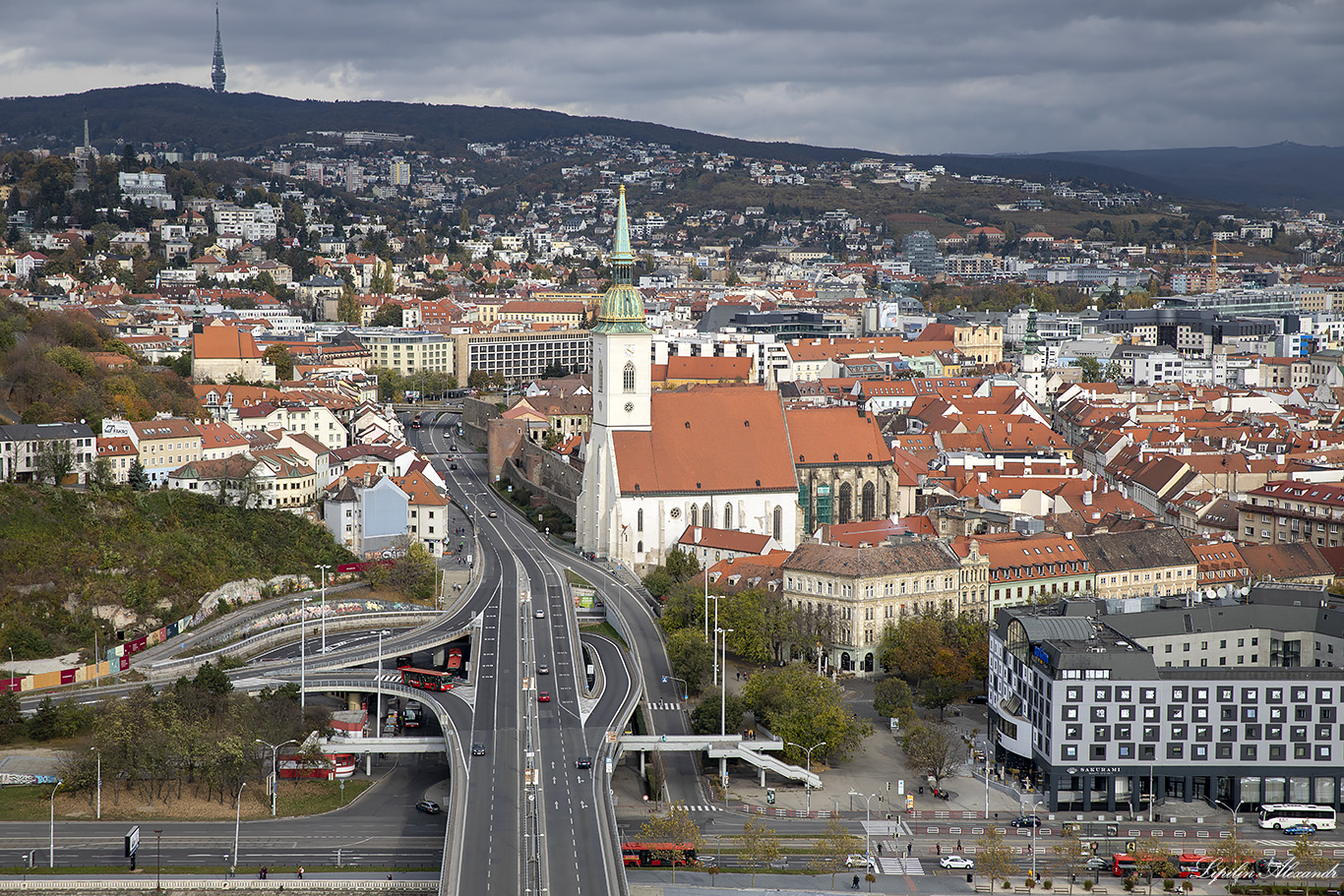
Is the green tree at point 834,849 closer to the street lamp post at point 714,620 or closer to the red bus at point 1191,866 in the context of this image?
the red bus at point 1191,866

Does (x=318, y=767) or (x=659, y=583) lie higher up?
(x=659, y=583)

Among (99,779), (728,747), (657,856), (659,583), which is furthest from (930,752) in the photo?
(99,779)

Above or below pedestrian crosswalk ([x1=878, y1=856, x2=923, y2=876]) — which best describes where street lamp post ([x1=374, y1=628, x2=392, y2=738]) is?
above

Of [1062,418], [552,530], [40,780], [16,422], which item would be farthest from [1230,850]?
[1062,418]

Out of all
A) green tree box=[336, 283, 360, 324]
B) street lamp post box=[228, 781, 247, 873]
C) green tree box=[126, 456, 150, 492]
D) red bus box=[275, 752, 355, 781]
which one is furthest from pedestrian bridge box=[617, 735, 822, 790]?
green tree box=[336, 283, 360, 324]

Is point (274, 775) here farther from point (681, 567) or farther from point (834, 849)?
point (681, 567)

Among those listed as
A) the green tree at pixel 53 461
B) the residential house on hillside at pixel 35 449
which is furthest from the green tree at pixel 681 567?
the green tree at pixel 53 461

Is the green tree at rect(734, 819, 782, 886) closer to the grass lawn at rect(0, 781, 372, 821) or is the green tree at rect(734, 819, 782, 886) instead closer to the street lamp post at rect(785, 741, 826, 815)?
the street lamp post at rect(785, 741, 826, 815)
